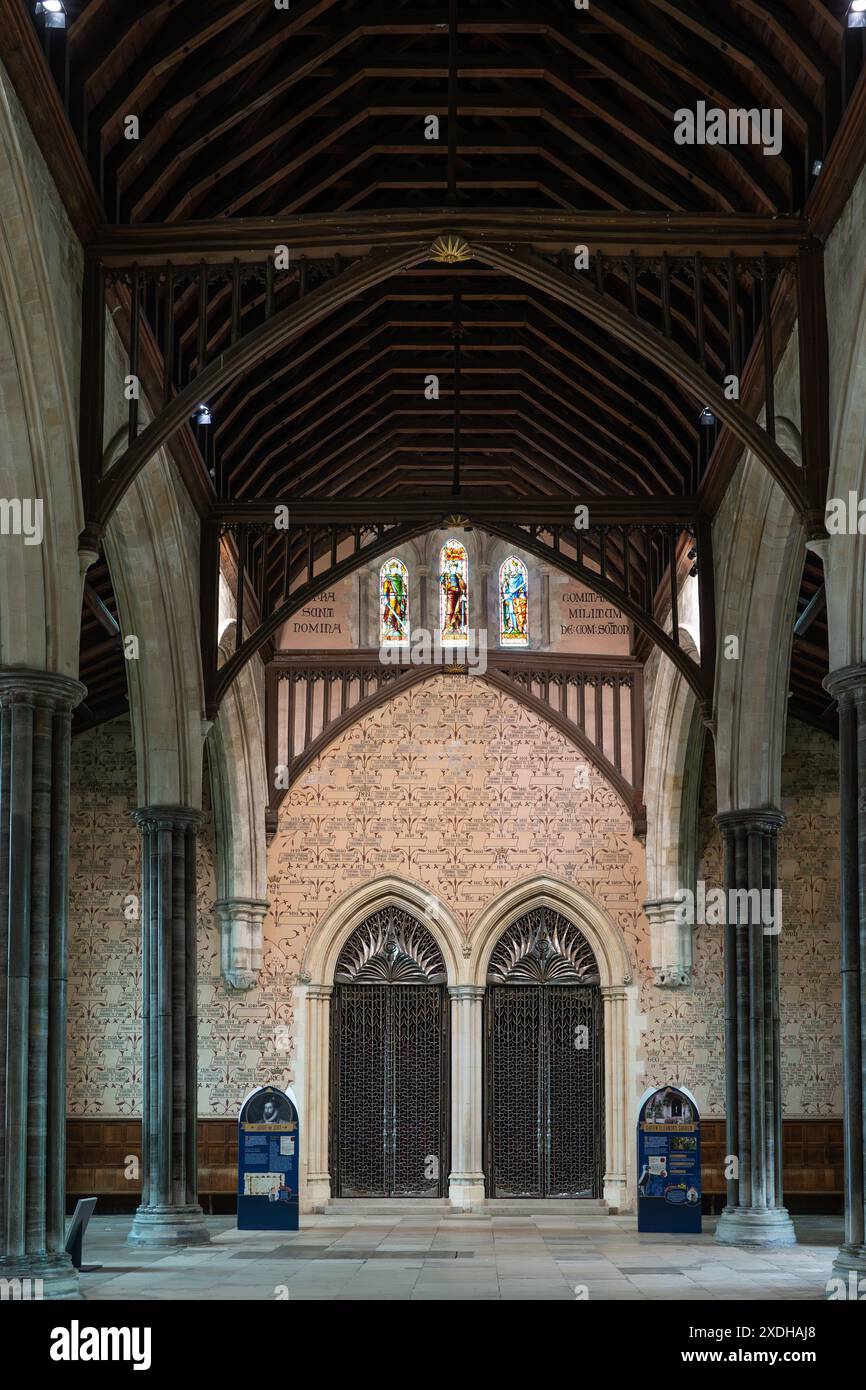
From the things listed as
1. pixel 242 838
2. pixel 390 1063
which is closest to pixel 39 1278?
pixel 242 838

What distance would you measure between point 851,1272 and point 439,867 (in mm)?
10336

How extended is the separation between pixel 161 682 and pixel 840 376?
6164mm

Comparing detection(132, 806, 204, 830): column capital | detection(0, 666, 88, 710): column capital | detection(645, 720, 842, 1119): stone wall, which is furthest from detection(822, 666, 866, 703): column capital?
detection(645, 720, 842, 1119): stone wall

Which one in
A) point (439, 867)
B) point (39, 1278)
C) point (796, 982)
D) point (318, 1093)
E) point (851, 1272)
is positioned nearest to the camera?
point (39, 1278)

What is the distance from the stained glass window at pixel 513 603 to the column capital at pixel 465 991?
3.72m

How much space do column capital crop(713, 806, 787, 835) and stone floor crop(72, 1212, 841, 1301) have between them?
317 cm

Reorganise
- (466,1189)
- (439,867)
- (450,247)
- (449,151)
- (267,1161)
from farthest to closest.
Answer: (439,867) → (466,1189) → (267,1161) → (450,247) → (449,151)

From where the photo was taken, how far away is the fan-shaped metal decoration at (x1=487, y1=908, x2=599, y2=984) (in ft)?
62.6

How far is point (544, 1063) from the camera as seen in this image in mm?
18875

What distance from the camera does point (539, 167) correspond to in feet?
40.7

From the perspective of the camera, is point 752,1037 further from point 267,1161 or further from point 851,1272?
point 851,1272

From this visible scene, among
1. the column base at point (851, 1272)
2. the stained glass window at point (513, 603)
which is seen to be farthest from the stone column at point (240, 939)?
the column base at point (851, 1272)

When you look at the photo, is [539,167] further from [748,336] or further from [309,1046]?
[309,1046]

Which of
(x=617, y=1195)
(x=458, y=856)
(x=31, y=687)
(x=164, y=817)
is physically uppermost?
(x=31, y=687)
